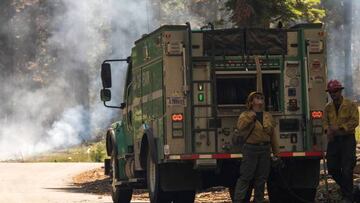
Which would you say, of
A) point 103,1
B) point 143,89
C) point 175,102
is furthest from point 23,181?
point 103,1

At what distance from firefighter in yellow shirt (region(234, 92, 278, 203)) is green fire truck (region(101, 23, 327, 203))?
690 millimetres

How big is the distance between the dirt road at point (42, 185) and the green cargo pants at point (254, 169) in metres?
6.87

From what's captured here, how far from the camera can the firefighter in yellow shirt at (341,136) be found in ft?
42.4

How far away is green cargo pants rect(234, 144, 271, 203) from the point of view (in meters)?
12.5

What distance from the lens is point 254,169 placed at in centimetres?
1248

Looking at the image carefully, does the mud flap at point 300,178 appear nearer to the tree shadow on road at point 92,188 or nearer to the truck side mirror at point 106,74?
the truck side mirror at point 106,74

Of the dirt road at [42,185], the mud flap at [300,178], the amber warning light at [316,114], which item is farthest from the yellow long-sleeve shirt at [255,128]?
the dirt road at [42,185]

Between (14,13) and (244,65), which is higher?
(14,13)

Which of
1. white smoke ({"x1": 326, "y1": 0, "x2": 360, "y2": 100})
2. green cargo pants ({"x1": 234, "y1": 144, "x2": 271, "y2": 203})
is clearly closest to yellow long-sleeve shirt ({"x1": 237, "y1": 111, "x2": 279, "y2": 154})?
green cargo pants ({"x1": 234, "y1": 144, "x2": 271, "y2": 203})

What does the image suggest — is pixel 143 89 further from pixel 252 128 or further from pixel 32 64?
pixel 32 64

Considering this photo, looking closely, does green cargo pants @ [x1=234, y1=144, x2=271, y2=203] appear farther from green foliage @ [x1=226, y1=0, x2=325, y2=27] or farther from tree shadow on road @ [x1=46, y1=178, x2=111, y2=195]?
tree shadow on road @ [x1=46, y1=178, x2=111, y2=195]

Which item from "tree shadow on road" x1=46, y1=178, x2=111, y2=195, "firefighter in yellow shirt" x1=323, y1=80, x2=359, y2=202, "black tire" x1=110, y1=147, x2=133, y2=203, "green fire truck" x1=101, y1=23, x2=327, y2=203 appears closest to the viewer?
"firefighter in yellow shirt" x1=323, y1=80, x2=359, y2=202

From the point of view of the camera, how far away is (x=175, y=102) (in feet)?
45.0

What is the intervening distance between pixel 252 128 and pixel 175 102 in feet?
5.58
